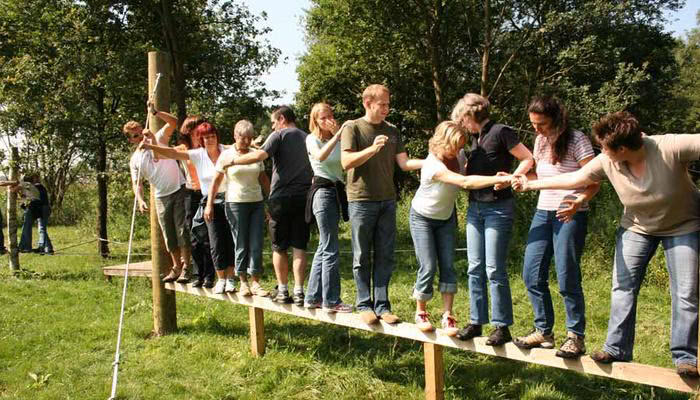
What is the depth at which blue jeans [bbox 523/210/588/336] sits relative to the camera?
3590 mm

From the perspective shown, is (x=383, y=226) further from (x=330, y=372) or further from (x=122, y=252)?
(x=122, y=252)

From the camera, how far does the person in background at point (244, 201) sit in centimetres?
517

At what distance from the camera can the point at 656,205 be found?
124 inches

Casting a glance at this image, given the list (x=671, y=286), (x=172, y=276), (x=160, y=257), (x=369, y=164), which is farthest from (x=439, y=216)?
(x=160, y=257)

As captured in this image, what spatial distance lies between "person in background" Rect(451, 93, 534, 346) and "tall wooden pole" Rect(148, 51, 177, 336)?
3.70m

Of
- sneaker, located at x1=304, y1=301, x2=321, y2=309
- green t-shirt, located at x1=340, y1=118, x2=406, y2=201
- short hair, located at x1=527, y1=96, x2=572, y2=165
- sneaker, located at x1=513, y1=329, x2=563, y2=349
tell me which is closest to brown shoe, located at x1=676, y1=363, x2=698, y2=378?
sneaker, located at x1=513, y1=329, x2=563, y2=349

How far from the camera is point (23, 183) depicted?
12391mm

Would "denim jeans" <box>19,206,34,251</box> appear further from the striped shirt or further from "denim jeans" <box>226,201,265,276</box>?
the striped shirt

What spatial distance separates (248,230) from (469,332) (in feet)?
7.68

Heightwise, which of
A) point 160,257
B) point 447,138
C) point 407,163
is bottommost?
point 160,257

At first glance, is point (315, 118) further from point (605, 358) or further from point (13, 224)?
point (13, 224)

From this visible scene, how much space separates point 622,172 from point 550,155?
22.2 inches

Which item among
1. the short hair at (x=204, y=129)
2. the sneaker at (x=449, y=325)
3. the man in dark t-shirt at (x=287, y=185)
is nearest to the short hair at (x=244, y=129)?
the man in dark t-shirt at (x=287, y=185)

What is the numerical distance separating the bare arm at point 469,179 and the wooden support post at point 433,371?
4.17 feet
